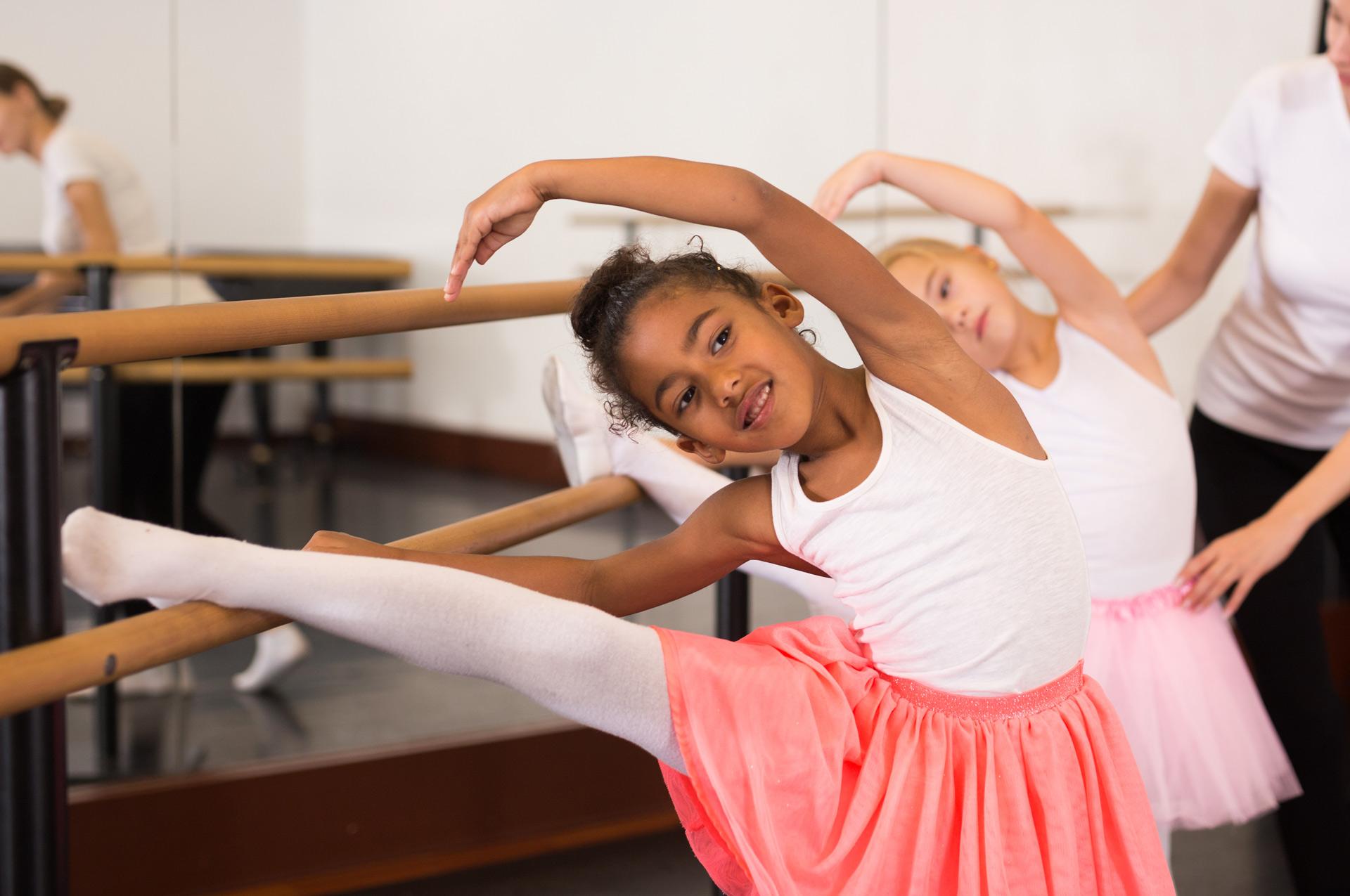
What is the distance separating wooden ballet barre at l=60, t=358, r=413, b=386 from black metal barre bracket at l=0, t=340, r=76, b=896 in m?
1.42

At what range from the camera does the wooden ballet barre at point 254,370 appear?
220cm

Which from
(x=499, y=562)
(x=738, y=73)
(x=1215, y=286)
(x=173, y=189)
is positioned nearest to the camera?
(x=499, y=562)

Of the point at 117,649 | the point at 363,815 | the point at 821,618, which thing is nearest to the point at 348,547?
the point at 117,649

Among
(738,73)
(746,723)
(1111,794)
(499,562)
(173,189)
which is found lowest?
(1111,794)

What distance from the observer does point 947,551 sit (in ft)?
3.57

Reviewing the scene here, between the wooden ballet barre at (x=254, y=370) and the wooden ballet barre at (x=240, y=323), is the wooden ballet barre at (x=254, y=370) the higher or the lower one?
the lower one

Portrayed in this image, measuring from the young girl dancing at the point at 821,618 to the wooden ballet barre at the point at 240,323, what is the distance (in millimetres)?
94

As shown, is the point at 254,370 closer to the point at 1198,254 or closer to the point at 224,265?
the point at 224,265

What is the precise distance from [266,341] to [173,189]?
1369 millimetres

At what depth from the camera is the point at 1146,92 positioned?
9.57 feet

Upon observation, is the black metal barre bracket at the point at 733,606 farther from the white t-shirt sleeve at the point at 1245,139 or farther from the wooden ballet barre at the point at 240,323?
the white t-shirt sleeve at the point at 1245,139

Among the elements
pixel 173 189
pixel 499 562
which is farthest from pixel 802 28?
pixel 499 562

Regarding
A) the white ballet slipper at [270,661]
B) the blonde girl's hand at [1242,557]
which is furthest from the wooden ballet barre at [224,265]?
the blonde girl's hand at [1242,557]

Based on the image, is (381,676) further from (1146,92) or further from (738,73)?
(1146,92)
